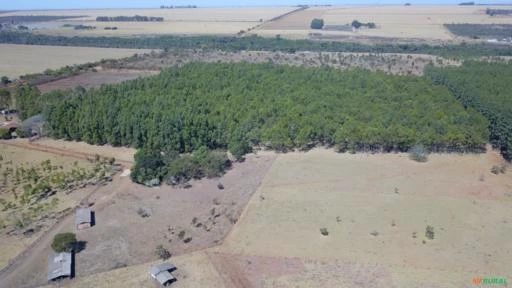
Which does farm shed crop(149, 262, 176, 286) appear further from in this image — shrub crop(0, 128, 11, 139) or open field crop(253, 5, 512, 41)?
open field crop(253, 5, 512, 41)

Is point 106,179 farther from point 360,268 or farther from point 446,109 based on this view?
point 446,109

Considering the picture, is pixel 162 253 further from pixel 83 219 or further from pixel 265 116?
pixel 265 116

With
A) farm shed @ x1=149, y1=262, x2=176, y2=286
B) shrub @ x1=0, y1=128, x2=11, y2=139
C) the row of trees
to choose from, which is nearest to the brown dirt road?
shrub @ x1=0, y1=128, x2=11, y2=139

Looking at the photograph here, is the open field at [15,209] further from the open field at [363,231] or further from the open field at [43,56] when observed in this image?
the open field at [43,56]

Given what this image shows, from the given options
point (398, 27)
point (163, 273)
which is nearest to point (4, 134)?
point (163, 273)

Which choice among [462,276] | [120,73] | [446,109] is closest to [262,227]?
[462,276]

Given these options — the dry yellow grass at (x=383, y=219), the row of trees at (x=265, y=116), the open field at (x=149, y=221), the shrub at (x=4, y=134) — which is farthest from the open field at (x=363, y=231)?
the shrub at (x=4, y=134)
